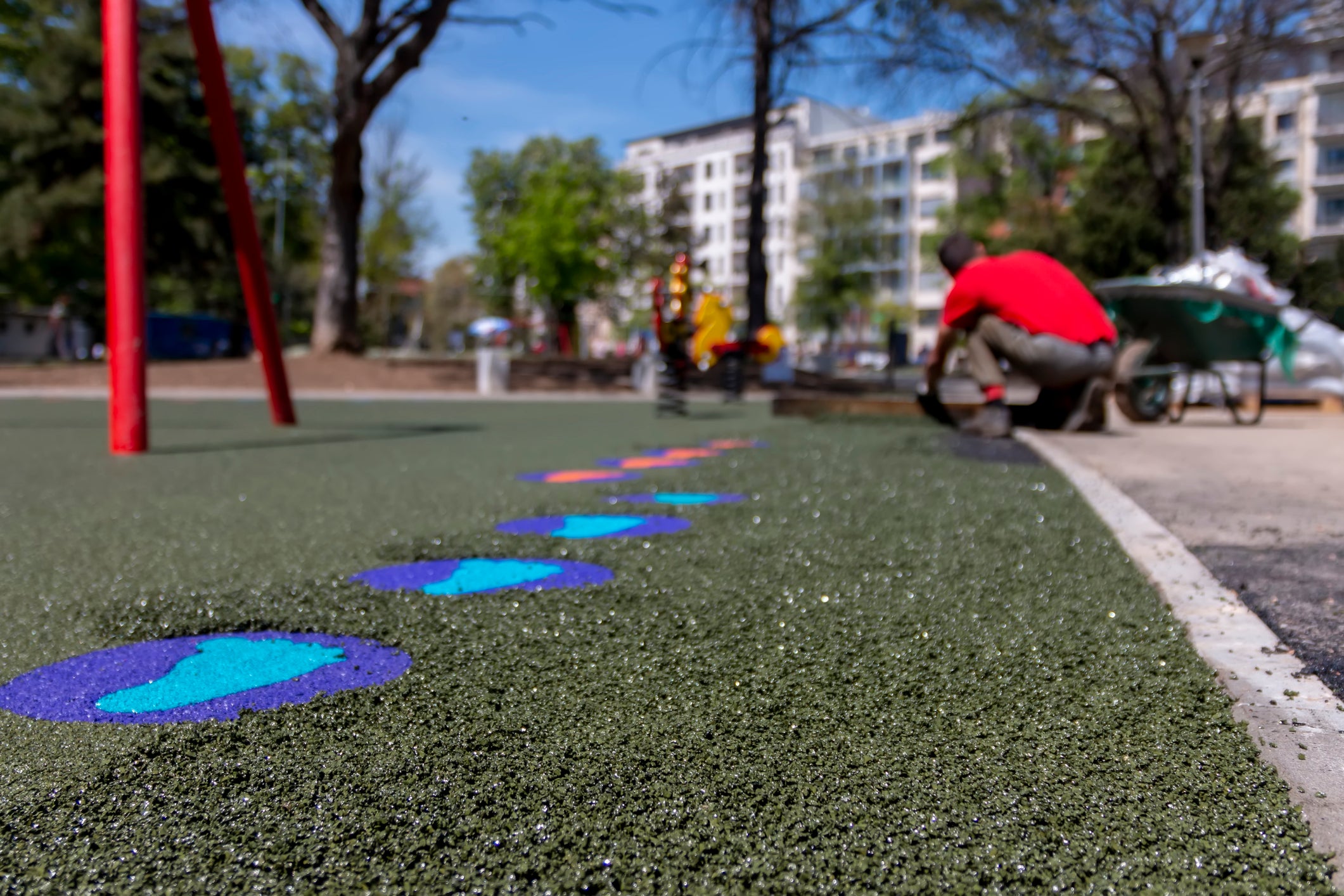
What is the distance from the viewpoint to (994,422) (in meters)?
6.79

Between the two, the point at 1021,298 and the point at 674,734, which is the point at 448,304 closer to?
the point at 1021,298

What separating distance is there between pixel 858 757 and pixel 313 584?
1712 millimetres

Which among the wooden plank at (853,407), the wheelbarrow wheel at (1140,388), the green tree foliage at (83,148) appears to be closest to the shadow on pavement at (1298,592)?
the wooden plank at (853,407)

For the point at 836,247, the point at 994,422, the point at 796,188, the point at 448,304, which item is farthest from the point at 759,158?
the point at 796,188

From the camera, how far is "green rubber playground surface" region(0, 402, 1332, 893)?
4.28ft

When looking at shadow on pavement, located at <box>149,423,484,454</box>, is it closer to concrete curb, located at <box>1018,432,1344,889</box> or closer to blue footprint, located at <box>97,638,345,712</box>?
blue footprint, located at <box>97,638,345,712</box>

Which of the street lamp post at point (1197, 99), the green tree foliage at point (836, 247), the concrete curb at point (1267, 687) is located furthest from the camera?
the green tree foliage at point (836, 247)

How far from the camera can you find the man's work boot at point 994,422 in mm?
6766

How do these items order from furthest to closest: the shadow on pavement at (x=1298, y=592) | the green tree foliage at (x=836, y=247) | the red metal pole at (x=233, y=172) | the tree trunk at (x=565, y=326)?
the green tree foliage at (x=836, y=247)
the tree trunk at (x=565, y=326)
the red metal pole at (x=233, y=172)
the shadow on pavement at (x=1298, y=592)

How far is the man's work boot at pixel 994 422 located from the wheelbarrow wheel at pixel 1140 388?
9.25 ft

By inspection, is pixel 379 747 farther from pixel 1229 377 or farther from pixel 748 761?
pixel 1229 377

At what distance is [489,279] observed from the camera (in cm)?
6016

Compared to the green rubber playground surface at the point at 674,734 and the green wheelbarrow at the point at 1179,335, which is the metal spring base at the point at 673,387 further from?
the green rubber playground surface at the point at 674,734

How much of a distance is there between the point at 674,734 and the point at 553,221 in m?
42.0
